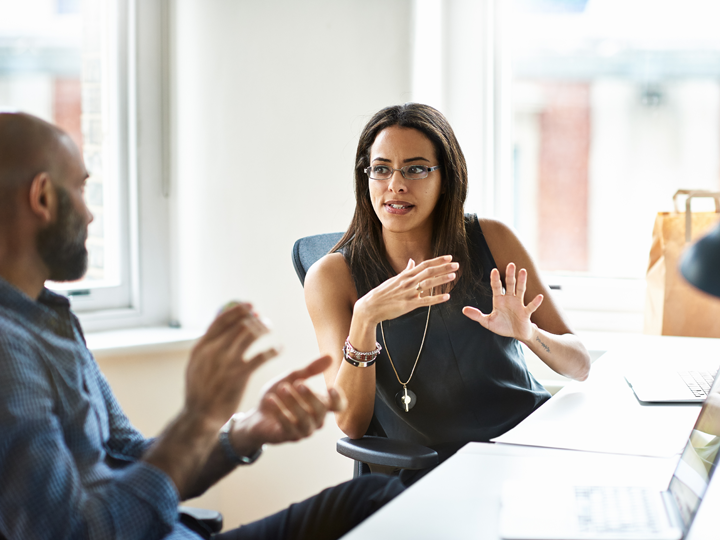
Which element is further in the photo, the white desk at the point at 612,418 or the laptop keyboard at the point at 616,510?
the white desk at the point at 612,418

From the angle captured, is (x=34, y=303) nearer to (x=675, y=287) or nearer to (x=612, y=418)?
(x=612, y=418)

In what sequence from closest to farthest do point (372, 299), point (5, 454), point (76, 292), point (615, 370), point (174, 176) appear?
point (5, 454) → point (76, 292) → point (174, 176) → point (372, 299) → point (615, 370)

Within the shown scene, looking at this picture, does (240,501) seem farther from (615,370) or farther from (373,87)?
(615,370)

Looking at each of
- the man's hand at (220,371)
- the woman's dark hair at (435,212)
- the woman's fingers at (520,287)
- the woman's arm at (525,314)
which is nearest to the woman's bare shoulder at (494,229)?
the woman's arm at (525,314)

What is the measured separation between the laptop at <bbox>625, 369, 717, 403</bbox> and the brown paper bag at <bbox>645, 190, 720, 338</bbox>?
1.22ft

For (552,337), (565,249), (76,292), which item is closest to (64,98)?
(76,292)

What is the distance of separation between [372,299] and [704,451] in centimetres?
45

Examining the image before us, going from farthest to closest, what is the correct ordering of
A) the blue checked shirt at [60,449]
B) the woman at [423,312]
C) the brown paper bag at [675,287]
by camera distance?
1. the brown paper bag at [675,287]
2. the woman at [423,312]
3. the blue checked shirt at [60,449]

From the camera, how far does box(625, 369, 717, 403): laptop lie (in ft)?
4.07

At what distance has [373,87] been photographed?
1330 millimetres

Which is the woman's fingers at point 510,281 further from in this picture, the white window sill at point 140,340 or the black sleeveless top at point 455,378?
the white window sill at point 140,340

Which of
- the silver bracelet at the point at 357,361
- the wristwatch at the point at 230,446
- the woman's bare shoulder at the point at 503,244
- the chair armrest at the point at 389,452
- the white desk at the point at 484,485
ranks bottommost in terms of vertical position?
the chair armrest at the point at 389,452

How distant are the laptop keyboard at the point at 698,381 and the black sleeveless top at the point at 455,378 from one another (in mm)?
278

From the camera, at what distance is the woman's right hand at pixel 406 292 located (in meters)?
0.93
